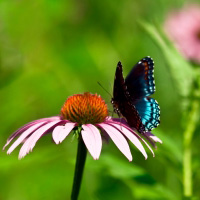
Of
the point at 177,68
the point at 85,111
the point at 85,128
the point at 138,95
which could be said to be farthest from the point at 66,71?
the point at 85,128

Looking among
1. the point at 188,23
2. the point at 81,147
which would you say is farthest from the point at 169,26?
the point at 81,147

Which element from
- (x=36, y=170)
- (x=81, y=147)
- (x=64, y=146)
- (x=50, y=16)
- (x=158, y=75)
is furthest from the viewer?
(x=50, y=16)

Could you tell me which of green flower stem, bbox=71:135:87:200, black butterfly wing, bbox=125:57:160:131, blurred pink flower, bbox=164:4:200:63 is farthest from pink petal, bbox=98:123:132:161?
blurred pink flower, bbox=164:4:200:63

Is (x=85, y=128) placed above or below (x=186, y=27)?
below

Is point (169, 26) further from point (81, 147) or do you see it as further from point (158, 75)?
point (81, 147)

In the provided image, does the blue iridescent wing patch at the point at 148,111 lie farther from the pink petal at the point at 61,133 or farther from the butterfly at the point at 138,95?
the pink petal at the point at 61,133

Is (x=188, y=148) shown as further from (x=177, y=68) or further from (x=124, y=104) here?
(x=124, y=104)

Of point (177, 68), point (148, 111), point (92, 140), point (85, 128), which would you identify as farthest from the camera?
point (177, 68)
